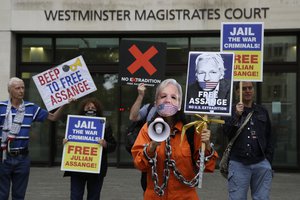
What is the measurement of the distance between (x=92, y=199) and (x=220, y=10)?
285 inches

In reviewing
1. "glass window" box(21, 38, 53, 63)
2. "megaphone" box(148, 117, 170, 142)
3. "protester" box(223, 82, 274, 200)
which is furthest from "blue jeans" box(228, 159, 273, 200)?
"glass window" box(21, 38, 53, 63)

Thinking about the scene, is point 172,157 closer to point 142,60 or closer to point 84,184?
point 142,60

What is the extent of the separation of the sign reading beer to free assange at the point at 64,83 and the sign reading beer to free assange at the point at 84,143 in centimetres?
50

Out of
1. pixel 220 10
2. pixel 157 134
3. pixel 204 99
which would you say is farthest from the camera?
pixel 220 10

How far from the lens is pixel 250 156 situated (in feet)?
17.7

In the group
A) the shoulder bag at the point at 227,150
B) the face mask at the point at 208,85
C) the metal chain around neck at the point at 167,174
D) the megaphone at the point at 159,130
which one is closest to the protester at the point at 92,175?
the shoulder bag at the point at 227,150

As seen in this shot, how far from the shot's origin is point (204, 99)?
400cm

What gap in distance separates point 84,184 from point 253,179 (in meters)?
2.18

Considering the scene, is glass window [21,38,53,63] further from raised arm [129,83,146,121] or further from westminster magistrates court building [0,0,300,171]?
raised arm [129,83,146,121]

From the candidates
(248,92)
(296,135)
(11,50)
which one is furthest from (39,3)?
(248,92)

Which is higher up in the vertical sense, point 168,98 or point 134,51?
point 134,51

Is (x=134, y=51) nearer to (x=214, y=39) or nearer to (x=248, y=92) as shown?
(x=248, y=92)

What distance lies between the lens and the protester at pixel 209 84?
157 inches

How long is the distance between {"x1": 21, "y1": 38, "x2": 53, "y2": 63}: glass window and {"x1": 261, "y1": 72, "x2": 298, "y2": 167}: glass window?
19.3 ft
